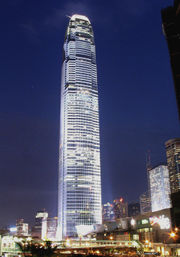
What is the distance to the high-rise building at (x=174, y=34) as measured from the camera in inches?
2726

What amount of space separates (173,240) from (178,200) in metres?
14.3

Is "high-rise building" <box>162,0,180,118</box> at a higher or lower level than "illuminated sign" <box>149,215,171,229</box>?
higher

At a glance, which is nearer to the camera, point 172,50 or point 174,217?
point 172,50

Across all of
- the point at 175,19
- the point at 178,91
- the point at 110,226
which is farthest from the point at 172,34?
the point at 110,226

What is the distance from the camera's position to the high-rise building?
69250 mm

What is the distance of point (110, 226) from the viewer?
7392 inches

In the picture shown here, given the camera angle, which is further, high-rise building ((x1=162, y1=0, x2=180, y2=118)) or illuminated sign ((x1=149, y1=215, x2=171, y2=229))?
illuminated sign ((x1=149, y1=215, x2=171, y2=229))

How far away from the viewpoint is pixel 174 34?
242 feet

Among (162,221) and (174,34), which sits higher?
(174,34)

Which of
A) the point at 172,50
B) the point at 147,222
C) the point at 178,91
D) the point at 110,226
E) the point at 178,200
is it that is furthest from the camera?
the point at 110,226

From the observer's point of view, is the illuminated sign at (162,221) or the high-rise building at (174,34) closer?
the high-rise building at (174,34)

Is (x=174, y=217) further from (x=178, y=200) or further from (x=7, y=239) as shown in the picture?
(x=7, y=239)

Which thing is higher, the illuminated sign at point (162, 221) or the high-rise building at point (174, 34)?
the high-rise building at point (174, 34)

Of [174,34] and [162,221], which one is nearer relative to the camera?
[174,34]
